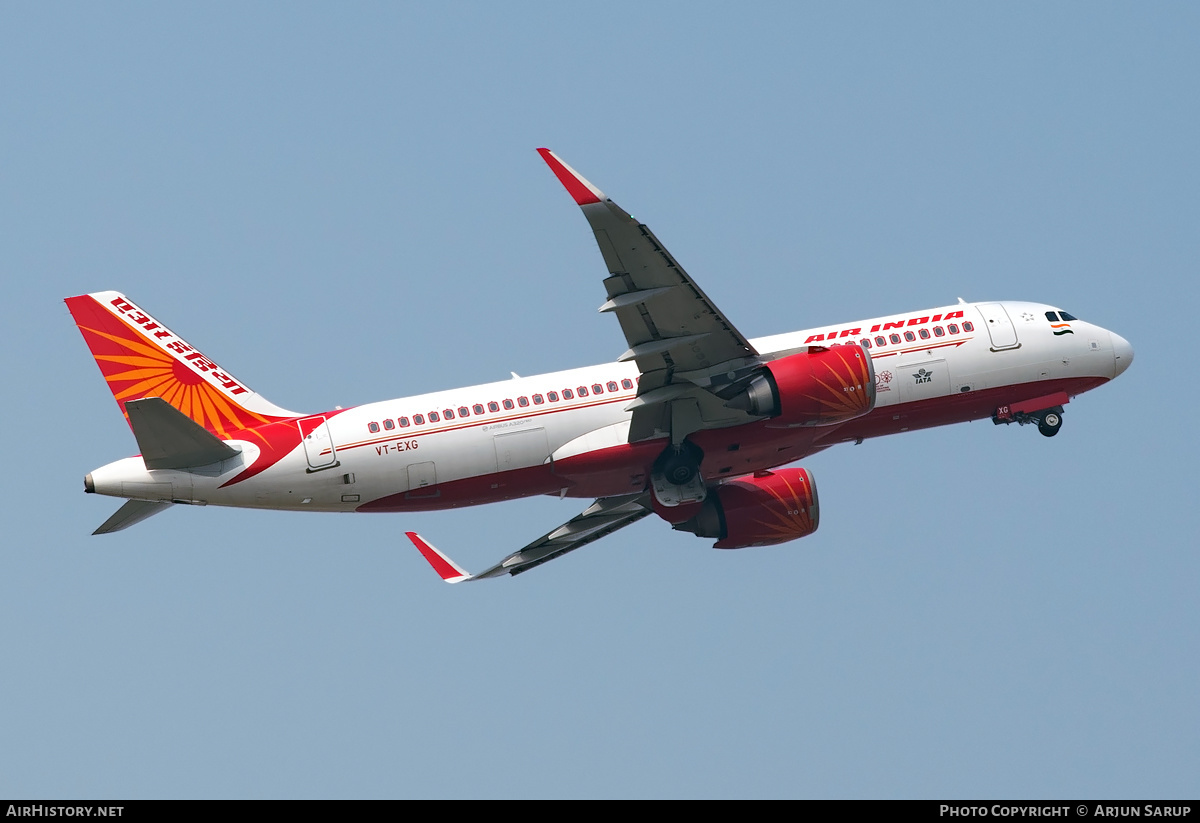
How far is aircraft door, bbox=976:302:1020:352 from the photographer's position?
48.7 metres

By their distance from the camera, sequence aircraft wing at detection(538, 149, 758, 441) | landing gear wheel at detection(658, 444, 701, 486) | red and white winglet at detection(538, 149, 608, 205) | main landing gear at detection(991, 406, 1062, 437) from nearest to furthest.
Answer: red and white winglet at detection(538, 149, 608, 205)
aircraft wing at detection(538, 149, 758, 441)
landing gear wheel at detection(658, 444, 701, 486)
main landing gear at detection(991, 406, 1062, 437)

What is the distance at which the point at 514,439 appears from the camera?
1788 inches

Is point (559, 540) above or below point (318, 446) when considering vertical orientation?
below

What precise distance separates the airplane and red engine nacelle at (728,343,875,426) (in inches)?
2.0

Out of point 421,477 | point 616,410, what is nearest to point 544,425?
point 616,410

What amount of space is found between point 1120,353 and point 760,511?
13.6 metres

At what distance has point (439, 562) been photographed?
52.3 metres

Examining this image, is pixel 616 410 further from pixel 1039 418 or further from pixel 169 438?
pixel 1039 418

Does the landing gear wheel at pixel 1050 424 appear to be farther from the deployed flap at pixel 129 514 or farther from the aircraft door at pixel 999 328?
the deployed flap at pixel 129 514

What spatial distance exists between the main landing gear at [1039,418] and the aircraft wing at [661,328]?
32.5 feet

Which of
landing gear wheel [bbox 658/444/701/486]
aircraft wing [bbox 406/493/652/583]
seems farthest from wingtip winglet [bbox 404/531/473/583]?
landing gear wheel [bbox 658/444/701/486]

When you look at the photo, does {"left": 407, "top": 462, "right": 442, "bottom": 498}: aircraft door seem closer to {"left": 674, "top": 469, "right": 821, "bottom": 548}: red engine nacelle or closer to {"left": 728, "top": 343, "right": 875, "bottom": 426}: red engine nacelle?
{"left": 728, "top": 343, "right": 875, "bottom": 426}: red engine nacelle

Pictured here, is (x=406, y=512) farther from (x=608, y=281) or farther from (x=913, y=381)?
(x=913, y=381)
